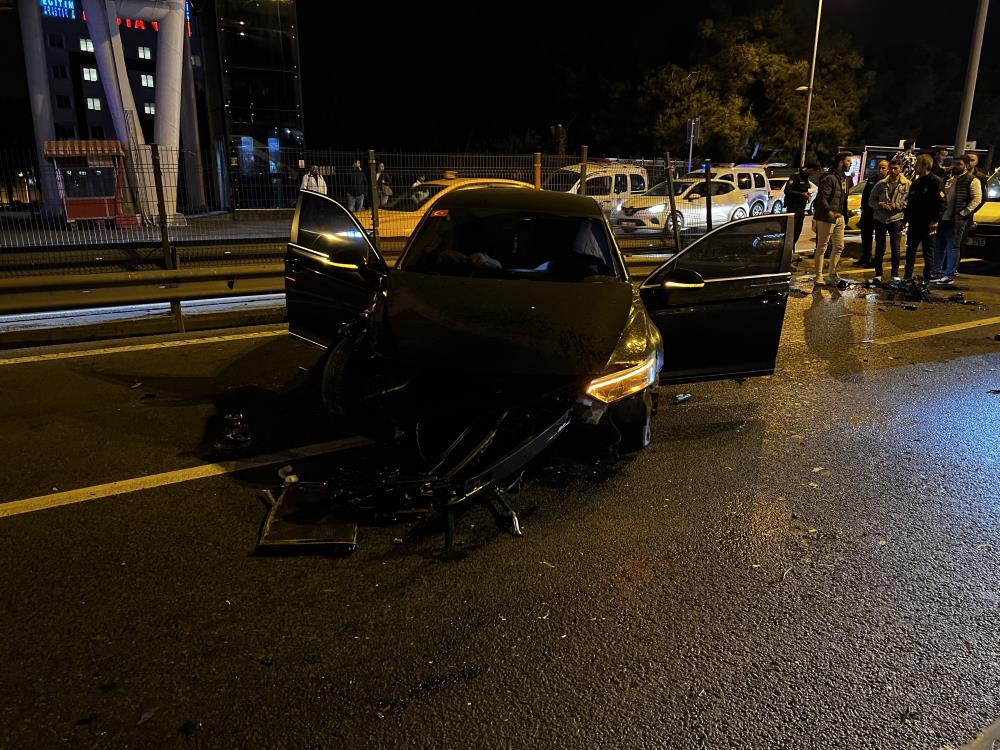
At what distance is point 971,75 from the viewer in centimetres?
1519

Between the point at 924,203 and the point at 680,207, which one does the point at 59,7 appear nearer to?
the point at 680,207

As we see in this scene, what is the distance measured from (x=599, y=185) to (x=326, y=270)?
10.6 metres

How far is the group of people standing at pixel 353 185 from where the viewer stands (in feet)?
38.3

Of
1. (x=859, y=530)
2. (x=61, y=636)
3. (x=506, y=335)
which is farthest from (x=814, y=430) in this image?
(x=61, y=636)

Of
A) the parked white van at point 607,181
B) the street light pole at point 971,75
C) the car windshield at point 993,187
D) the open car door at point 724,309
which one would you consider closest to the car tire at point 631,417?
the open car door at point 724,309

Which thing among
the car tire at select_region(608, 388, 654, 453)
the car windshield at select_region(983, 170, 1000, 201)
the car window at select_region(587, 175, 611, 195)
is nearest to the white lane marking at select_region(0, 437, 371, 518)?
the car tire at select_region(608, 388, 654, 453)

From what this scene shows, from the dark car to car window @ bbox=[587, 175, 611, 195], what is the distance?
8.90 metres

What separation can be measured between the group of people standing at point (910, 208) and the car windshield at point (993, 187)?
7.24ft

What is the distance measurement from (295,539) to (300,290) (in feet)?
8.41

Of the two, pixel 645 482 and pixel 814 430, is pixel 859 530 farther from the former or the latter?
pixel 814 430

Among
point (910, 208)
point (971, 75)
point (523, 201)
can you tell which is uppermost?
point (971, 75)

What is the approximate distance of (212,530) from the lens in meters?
3.50

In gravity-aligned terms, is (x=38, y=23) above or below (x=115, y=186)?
above

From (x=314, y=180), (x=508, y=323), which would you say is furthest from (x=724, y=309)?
(x=314, y=180)
